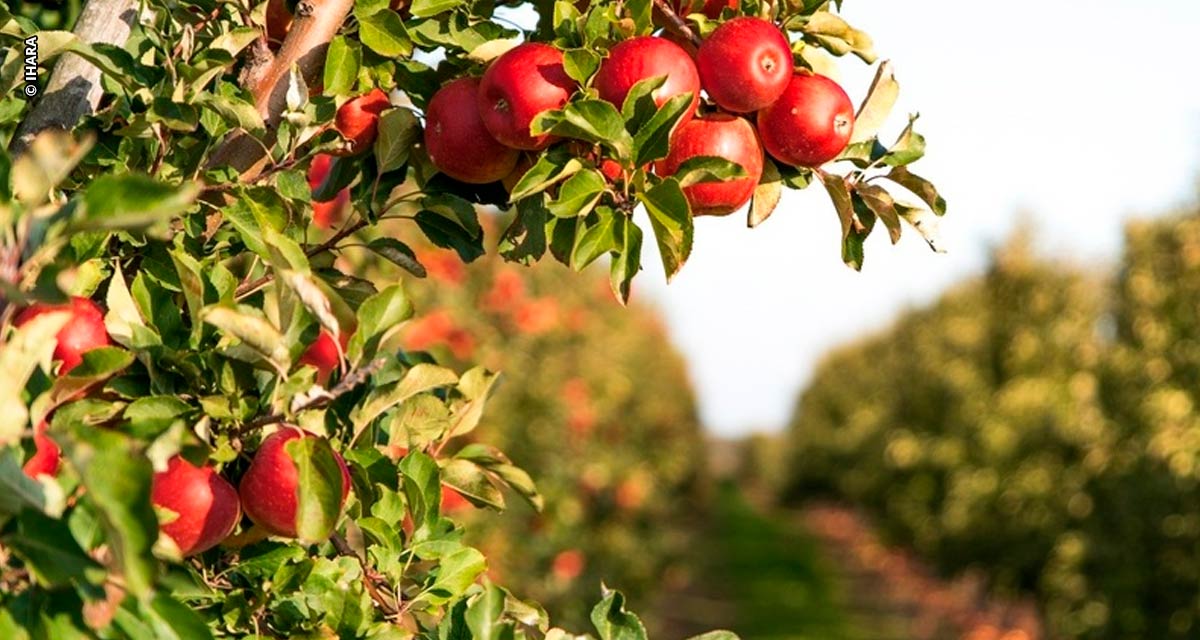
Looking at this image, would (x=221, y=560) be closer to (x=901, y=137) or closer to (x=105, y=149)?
(x=105, y=149)

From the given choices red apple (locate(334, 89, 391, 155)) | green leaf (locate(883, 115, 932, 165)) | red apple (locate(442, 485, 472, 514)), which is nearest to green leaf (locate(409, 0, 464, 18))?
red apple (locate(334, 89, 391, 155))

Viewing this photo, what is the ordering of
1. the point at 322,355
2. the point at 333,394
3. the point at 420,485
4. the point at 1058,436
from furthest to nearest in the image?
1. the point at 1058,436
2. the point at 322,355
3. the point at 420,485
4. the point at 333,394

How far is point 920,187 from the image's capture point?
1.24 meters

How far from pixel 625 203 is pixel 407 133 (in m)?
0.27

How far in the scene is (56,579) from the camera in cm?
77

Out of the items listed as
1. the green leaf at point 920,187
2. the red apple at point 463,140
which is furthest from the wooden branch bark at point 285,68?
the green leaf at point 920,187

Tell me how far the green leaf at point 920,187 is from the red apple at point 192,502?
2.27 feet

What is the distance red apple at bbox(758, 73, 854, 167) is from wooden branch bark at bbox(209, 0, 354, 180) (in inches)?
16.9

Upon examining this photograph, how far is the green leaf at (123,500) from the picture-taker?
69cm

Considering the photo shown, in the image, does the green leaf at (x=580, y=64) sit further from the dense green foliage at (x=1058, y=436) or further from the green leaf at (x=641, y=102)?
the dense green foliage at (x=1058, y=436)

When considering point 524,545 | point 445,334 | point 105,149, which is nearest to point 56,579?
point 105,149

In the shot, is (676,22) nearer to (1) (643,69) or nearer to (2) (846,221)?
(1) (643,69)

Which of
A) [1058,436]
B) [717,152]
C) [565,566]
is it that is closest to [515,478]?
[717,152]

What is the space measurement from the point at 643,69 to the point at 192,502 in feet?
1.69
